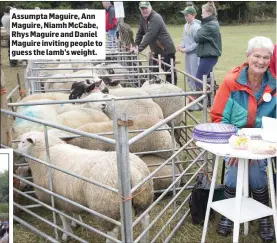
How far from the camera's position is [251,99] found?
3016 mm

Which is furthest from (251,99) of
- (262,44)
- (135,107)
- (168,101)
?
(168,101)

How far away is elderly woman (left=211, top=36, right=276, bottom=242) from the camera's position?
2912 millimetres

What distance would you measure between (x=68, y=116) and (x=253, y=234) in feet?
7.44

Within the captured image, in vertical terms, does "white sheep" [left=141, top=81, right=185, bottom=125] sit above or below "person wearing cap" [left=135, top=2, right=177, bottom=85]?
below

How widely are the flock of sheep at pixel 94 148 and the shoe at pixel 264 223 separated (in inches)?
30.8

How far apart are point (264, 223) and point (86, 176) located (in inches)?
56.9

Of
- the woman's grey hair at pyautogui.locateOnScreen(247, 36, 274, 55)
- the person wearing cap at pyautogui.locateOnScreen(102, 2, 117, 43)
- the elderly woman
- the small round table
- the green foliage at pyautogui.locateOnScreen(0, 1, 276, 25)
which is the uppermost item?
the green foliage at pyautogui.locateOnScreen(0, 1, 276, 25)

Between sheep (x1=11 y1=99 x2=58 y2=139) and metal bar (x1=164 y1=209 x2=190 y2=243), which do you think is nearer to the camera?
metal bar (x1=164 y1=209 x2=190 y2=243)

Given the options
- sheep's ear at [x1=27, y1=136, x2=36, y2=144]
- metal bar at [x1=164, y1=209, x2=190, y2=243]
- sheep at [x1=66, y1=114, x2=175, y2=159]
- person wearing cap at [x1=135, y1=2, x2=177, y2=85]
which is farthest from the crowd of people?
person wearing cap at [x1=135, y1=2, x2=177, y2=85]

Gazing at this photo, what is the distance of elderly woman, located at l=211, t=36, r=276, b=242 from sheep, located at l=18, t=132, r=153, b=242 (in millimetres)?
739

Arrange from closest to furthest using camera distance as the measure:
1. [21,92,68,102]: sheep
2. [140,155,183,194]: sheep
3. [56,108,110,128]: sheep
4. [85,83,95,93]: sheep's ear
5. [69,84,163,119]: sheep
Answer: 1. [140,155,183,194]: sheep
2. [56,108,110,128]: sheep
3. [69,84,163,119]: sheep
4. [21,92,68,102]: sheep
5. [85,83,95,93]: sheep's ear

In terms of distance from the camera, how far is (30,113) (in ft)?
14.8

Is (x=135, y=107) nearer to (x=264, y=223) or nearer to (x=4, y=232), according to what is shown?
(x=264, y=223)

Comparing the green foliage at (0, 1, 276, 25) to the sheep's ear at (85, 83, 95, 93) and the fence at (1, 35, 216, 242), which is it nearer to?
the sheep's ear at (85, 83, 95, 93)
